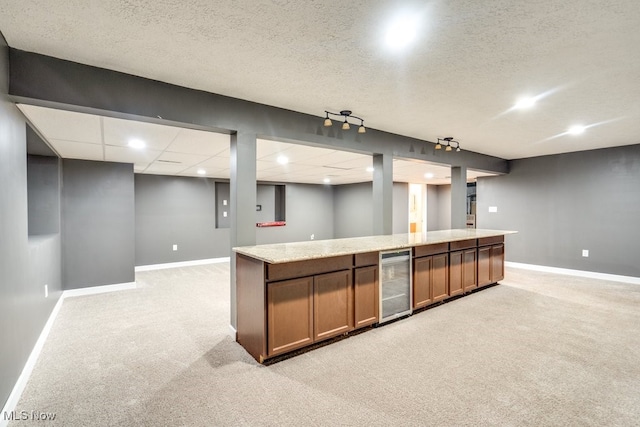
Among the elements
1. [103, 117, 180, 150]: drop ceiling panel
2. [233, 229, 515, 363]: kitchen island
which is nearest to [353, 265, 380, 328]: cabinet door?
[233, 229, 515, 363]: kitchen island

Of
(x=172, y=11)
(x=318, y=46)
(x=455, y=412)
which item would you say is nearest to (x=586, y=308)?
(x=455, y=412)

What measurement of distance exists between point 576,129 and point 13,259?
625 cm

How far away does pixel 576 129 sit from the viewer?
4.09m

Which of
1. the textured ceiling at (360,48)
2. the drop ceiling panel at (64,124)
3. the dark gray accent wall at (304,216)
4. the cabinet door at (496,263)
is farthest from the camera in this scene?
the dark gray accent wall at (304,216)

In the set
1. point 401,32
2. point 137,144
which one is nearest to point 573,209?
point 401,32

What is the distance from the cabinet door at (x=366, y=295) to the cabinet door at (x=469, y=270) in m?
1.91

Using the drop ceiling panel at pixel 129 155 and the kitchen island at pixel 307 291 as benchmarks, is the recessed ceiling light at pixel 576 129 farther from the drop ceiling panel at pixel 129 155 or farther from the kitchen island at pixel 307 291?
the drop ceiling panel at pixel 129 155

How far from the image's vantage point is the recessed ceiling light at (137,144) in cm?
369

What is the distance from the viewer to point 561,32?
5.99 feet

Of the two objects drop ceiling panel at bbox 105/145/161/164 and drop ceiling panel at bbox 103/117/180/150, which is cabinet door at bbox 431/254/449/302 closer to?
drop ceiling panel at bbox 103/117/180/150

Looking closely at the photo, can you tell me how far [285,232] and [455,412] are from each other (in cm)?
724

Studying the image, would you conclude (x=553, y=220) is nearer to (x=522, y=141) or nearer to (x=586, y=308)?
(x=522, y=141)

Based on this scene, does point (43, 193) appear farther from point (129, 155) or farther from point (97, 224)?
point (129, 155)

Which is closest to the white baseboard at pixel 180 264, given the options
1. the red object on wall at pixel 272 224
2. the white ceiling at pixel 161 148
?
the red object on wall at pixel 272 224
